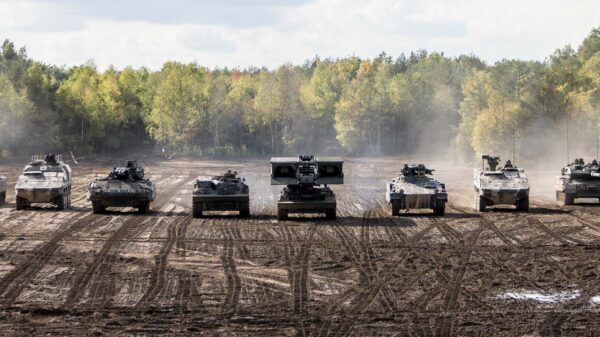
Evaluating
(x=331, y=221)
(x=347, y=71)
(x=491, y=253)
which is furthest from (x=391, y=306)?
Result: (x=347, y=71)

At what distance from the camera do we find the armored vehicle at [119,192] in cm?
3406

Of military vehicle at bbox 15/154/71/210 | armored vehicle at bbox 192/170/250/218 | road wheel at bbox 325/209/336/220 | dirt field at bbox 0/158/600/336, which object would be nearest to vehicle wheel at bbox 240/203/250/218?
armored vehicle at bbox 192/170/250/218

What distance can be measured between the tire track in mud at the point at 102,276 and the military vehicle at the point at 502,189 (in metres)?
12.1

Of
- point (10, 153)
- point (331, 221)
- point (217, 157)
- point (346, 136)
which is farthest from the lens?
point (346, 136)

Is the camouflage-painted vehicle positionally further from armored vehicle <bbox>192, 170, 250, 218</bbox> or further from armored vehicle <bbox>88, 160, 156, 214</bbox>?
armored vehicle <bbox>88, 160, 156, 214</bbox>

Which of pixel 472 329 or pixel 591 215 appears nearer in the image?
pixel 472 329

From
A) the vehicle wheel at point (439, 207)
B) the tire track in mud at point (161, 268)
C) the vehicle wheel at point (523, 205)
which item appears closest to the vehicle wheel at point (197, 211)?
the tire track in mud at point (161, 268)

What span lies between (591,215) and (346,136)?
2784 inches

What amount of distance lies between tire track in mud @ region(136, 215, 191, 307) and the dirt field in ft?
0.18

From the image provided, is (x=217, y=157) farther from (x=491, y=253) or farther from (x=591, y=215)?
(x=491, y=253)

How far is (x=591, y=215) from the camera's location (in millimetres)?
34719

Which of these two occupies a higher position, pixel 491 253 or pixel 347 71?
pixel 347 71

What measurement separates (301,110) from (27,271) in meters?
87.2

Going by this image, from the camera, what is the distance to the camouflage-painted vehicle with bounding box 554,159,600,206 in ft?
124
